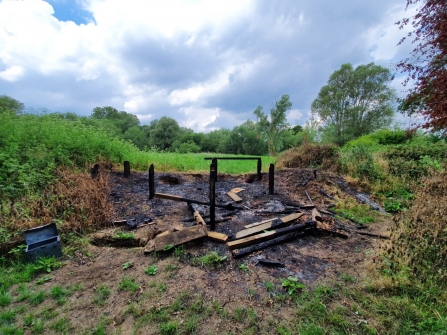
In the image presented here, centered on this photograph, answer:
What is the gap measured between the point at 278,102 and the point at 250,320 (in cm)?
3202

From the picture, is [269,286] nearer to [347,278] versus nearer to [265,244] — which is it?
[265,244]

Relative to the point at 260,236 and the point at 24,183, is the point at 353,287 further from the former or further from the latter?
the point at 24,183

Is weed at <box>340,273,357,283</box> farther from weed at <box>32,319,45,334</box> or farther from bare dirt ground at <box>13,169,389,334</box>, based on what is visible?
weed at <box>32,319,45,334</box>

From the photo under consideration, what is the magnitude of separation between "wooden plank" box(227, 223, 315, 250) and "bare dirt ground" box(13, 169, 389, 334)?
7.3 inches

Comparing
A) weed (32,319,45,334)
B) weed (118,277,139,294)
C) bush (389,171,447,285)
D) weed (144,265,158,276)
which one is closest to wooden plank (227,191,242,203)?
weed (144,265,158,276)

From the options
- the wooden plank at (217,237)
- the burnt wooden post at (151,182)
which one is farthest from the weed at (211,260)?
the burnt wooden post at (151,182)

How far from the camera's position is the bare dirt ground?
85.7 inches

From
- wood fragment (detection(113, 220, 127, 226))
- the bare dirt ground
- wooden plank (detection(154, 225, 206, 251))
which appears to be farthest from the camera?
wood fragment (detection(113, 220, 127, 226))

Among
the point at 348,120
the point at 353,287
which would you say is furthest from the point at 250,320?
the point at 348,120

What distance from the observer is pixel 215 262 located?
3.12 metres

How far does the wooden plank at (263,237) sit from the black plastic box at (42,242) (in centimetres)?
279

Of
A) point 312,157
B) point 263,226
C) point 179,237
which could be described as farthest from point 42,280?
point 312,157

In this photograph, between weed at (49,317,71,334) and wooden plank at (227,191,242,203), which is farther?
wooden plank at (227,191,242,203)

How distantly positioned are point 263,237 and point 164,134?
43676mm
